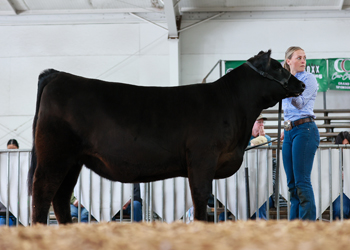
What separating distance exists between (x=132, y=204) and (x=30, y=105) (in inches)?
307

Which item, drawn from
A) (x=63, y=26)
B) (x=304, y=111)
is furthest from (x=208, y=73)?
(x=304, y=111)

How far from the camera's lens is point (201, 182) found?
2.68 m

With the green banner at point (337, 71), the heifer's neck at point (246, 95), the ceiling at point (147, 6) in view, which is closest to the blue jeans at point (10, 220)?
the heifer's neck at point (246, 95)

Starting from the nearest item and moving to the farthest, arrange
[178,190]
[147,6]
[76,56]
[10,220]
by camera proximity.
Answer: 1. [178,190]
2. [10,220]
3. [147,6]
4. [76,56]

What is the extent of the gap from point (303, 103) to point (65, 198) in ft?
7.07

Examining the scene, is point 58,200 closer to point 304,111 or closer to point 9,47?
point 304,111

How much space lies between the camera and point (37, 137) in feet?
8.95

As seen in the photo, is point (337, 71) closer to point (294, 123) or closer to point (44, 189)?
point (294, 123)

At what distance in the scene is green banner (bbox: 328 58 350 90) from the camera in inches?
421

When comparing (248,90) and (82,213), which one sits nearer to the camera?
(248,90)

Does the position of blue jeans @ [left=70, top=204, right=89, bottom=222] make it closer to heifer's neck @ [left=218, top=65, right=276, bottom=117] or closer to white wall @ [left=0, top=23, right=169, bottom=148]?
heifer's neck @ [left=218, top=65, right=276, bottom=117]

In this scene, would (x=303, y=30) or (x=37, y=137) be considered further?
(x=303, y=30)

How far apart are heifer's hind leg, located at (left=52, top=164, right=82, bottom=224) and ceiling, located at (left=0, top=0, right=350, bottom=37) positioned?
8576 millimetres

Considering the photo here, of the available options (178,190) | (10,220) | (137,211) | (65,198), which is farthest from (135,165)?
(10,220)
